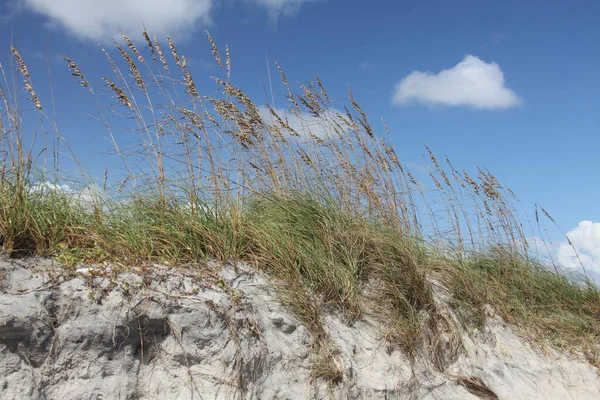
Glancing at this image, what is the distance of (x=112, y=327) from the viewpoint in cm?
306

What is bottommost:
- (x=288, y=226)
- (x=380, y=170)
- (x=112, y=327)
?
(x=112, y=327)

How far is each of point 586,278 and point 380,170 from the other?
301 centimetres

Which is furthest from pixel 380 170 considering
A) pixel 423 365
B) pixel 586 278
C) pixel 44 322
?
pixel 44 322

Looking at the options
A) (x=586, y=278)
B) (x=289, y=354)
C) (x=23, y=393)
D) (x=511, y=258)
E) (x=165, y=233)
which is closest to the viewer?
(x=23, y=393)

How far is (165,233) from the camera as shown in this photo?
3707mm

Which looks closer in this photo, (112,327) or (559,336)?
(112,327)

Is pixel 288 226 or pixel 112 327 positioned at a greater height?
pixel 288 226

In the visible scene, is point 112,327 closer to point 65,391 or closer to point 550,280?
point 65,391

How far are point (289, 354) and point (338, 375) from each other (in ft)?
1.19

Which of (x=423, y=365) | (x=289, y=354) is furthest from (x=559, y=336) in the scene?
(x=289, y=354)

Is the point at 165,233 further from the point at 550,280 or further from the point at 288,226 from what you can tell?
the point at 550,280

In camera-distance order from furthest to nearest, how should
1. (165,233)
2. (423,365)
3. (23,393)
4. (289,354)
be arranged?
(423,365)
(165,233)
(289,354)
(23,393)

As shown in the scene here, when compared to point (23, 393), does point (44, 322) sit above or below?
above

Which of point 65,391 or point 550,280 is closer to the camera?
point 65,391
